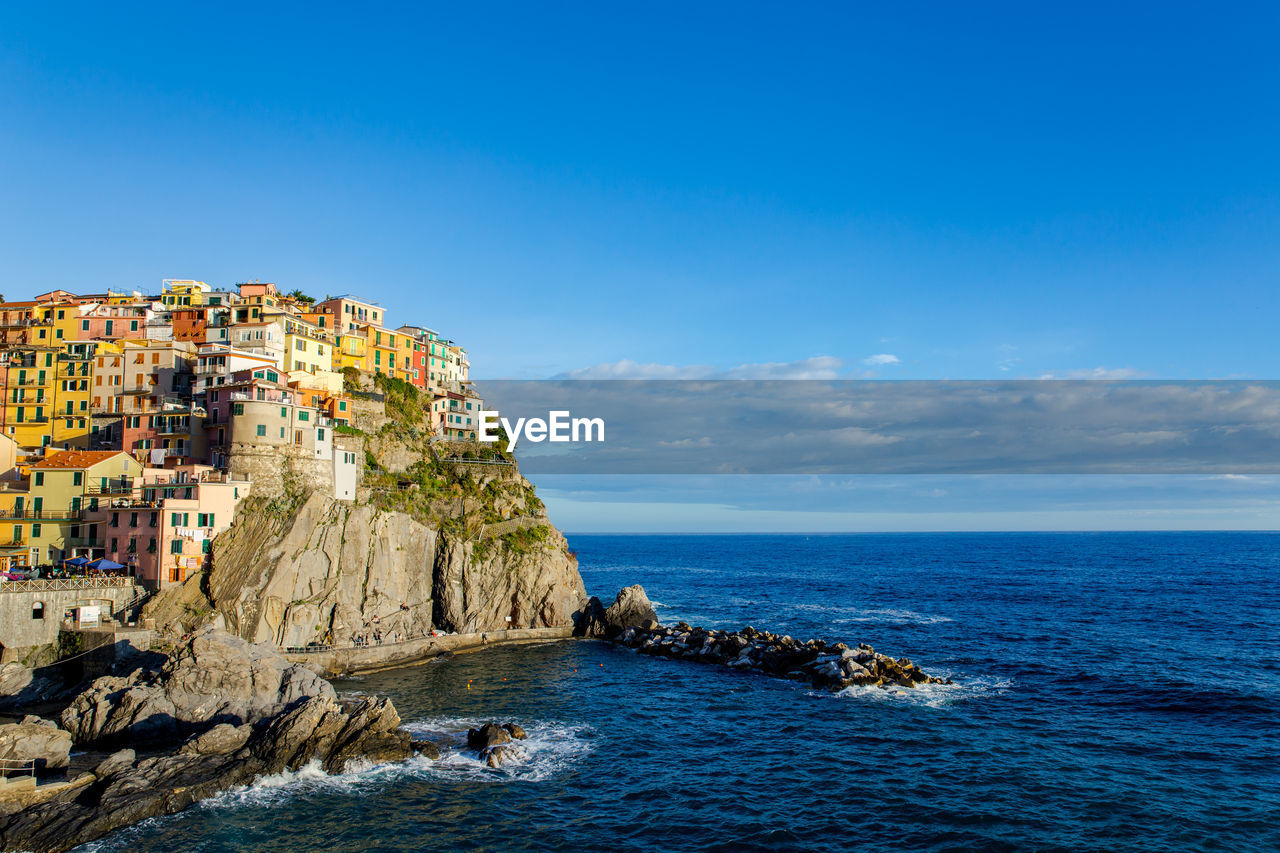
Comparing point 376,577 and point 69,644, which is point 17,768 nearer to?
point 69,644

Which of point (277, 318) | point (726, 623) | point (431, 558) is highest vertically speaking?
point (277, 318)

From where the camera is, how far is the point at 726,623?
101m

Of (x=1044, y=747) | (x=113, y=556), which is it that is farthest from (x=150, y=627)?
(x=1044, y=747)

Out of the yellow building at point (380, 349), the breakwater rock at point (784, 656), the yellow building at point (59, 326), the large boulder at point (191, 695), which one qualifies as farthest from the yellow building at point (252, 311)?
the breakwater rock at point (784, 656)

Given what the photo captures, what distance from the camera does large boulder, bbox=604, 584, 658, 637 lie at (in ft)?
296

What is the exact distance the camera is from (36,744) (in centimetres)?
4359

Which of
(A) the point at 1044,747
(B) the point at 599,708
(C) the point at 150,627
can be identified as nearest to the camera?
(A) the point at 1044,747

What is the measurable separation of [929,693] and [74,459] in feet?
280

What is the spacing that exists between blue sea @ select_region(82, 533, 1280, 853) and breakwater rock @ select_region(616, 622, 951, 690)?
2.14 m

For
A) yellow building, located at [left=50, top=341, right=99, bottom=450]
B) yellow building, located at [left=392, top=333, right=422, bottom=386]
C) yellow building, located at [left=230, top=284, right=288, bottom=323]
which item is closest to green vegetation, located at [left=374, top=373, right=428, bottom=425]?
yellow building, located at [left=392, top=333, right=422, bottom=386]

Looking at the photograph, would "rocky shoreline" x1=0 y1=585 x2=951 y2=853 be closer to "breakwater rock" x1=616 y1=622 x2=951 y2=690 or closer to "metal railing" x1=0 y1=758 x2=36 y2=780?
"metal railing" x1=0 y1=758 x2=36 y2=780

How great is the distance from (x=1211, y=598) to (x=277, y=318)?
147 meters

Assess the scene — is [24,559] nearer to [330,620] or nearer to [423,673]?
[330,620]

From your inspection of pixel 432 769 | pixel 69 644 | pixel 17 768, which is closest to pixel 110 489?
pixel 69 644
